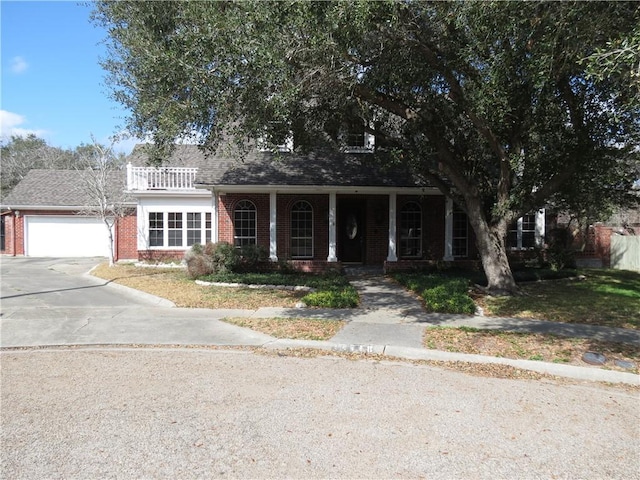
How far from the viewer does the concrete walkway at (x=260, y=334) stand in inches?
276

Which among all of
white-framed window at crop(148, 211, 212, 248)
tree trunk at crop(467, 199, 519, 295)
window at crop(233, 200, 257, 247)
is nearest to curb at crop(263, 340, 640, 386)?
tree trunk at crop(467, 199, 519, 295)

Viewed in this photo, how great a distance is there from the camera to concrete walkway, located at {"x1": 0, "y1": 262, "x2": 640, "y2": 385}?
7020mm

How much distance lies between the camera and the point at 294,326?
8.58m

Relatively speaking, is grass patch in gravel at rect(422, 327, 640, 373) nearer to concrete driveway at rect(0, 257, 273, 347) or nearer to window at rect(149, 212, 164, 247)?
concrete driveway at rect(0, 257, 273, 347)

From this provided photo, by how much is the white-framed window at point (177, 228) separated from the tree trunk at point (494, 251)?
11.8 metres

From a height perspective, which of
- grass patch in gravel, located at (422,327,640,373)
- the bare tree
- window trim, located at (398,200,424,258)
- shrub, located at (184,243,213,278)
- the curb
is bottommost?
the curb

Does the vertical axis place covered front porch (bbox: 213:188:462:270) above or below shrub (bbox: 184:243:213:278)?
above

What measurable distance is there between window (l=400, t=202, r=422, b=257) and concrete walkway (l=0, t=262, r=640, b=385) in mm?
7138

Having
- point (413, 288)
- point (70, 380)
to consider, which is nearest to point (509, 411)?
point (70, 380)

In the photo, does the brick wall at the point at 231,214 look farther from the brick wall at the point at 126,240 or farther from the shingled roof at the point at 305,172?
the brick wall at the point at 126,240

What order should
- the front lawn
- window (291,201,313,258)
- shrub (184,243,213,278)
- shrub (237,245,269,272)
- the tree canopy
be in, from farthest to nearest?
window (291,201,313,258), shrub (237,245,269,272), shrub (184,243,213,278), the front lawn, the tree canopy

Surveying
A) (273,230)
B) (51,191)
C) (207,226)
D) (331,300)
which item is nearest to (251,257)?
(273,230)

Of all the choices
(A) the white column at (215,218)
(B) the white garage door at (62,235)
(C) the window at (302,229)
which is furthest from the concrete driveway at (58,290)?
(C) the window at (302,229)

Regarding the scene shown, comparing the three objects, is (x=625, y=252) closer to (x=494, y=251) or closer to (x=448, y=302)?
(x=494, y=251)
